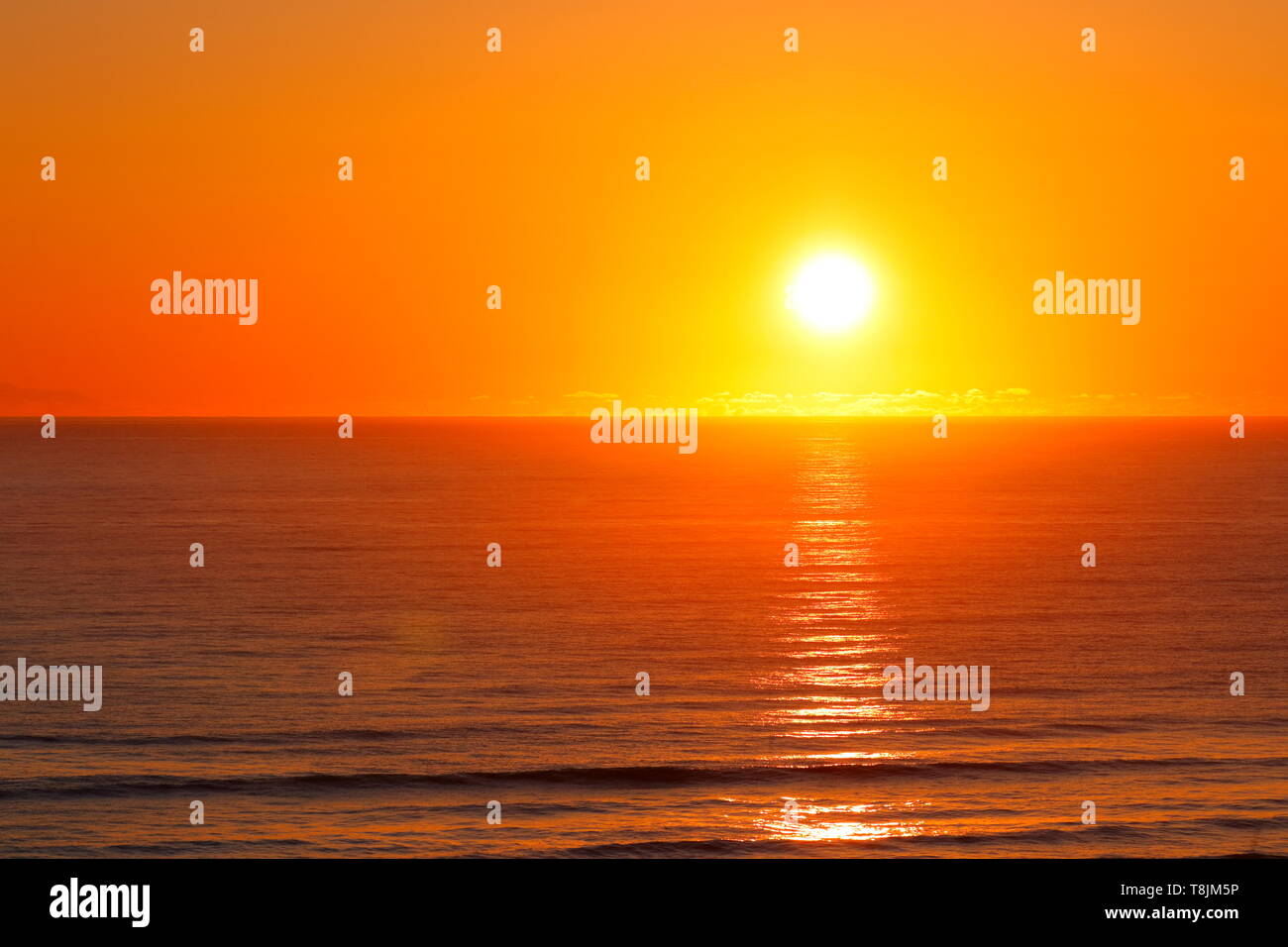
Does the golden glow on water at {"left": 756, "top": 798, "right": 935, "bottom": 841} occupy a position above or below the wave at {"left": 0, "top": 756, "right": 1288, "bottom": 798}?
below

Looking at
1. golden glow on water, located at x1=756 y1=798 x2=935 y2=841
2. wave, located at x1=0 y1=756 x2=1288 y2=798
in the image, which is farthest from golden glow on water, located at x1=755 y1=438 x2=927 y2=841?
wave, located at x1=0 y1=756 x2=1288 y2=798

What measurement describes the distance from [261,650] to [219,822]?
27261mm

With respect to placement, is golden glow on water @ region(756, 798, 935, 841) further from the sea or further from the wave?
the wave

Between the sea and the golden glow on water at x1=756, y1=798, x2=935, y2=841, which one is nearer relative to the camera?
the golden glow on water at x1=756, y1=798, x2=935, y2=841

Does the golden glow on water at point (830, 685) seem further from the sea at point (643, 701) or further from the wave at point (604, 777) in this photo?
the wave at point (604, 777)

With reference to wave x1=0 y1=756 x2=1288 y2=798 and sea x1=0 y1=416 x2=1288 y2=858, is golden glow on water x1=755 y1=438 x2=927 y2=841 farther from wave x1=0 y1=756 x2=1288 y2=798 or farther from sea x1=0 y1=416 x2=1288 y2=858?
wave x1=0 y1=756 x2=1288 y2=798

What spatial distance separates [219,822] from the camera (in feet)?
107

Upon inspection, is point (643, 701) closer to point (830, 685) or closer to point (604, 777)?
point (830, 685)

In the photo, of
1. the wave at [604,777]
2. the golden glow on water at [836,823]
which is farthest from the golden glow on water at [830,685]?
the wave at [604,777]

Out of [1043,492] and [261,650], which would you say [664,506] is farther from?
[261,650]

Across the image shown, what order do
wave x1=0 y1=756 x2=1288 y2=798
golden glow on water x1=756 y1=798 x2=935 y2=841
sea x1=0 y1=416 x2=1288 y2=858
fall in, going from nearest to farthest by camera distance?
1. golden glow on water x1=756 y1=798 x2=935 y2=841
2. sea x1=0 y1=416 x2=1288 y2=858
3. wave x1=0 y1=756 x2=1288 y2=798

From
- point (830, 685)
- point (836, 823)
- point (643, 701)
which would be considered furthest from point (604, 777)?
point (830, 685)

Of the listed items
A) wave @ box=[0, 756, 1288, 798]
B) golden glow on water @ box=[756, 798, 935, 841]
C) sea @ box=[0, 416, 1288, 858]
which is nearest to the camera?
golden glow on water @ box=[756, 798, 935, 841]
